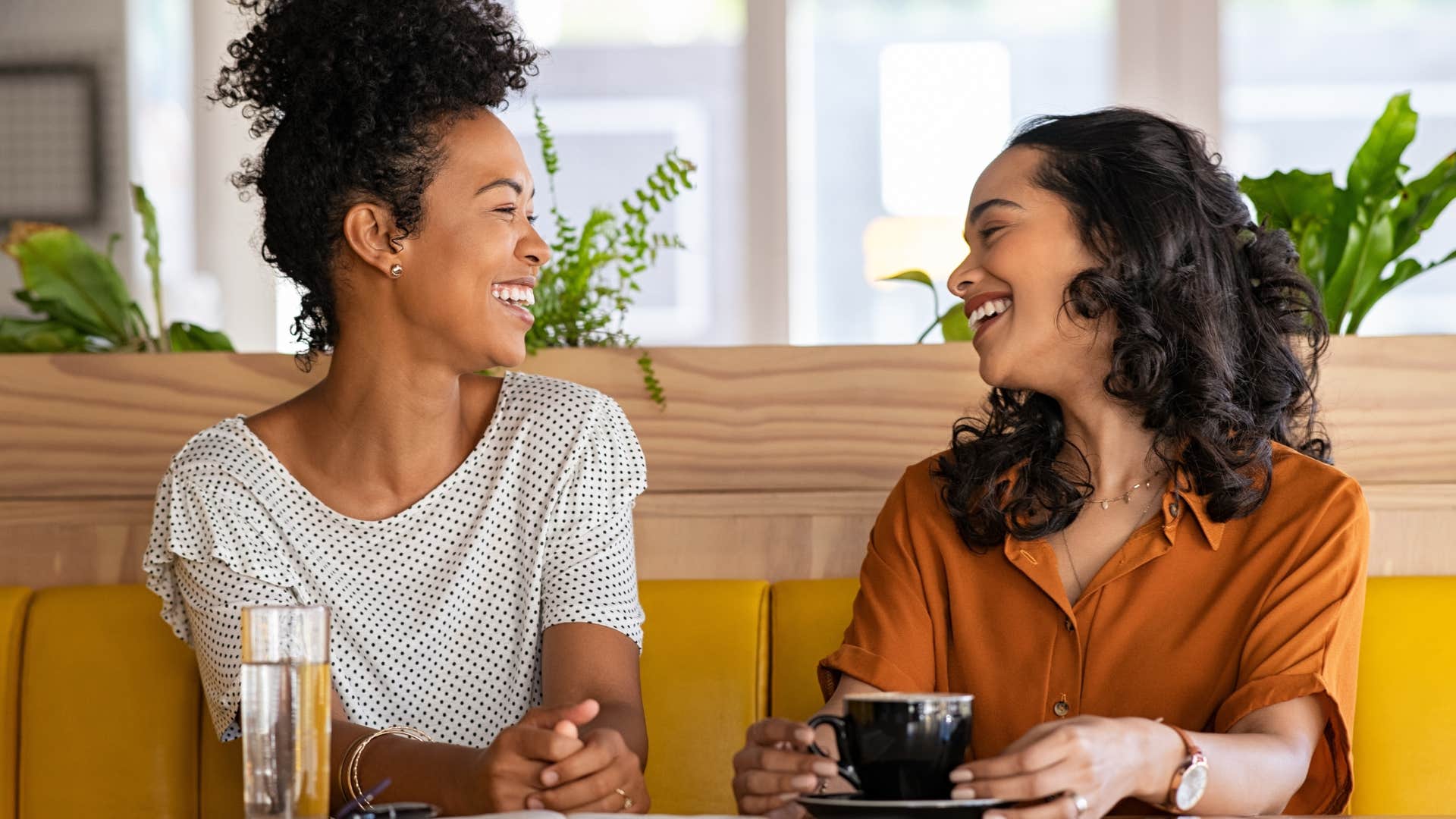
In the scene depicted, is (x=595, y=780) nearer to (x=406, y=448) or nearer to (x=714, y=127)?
(x=406, y=448)

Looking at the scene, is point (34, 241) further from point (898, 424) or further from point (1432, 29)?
point (1432, 29)

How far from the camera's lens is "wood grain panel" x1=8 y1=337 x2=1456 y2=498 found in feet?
5.97

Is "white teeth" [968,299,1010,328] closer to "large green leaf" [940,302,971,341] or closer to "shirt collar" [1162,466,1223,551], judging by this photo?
"shirt collar" [1162,466,1223,551]

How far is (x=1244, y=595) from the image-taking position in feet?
4.50

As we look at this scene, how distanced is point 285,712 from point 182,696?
2.91 feet

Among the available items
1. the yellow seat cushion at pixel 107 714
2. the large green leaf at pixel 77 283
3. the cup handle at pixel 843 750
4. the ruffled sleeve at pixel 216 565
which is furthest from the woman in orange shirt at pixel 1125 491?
the large green leaf at pixel 77 283

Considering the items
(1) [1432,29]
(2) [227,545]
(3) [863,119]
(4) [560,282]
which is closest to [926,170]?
(3) [863,119]

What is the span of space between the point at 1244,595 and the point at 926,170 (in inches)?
114

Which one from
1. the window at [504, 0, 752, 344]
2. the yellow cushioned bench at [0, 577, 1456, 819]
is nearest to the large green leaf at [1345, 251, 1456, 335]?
the yellow cushioned bench at [0, 577, 1456, 819]

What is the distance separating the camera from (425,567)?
1.58 m

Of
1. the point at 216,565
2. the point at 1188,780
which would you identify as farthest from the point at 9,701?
the point at 1188,780

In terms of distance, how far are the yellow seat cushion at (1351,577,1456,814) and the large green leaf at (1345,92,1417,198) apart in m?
0.51

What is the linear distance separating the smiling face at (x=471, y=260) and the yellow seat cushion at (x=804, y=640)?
0.42 m

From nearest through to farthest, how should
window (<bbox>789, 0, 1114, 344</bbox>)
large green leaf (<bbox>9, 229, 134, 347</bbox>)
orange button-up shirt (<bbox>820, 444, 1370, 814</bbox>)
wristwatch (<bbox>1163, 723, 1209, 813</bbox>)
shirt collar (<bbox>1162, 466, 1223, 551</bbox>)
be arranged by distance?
wristwatch (<bbox>1163, 723, 1209, 813</bbox>)
orange button-up shirt (<bbox>820, 444, 1370, 814</bbox>)
shirt collar (<bbox>1162, 466, 1223, 551</bbox>)
large green leaf (<bbox>9, 229, 134, 347</bbox>)
window (<bbox>789, 0, 1114, 344</bbox>)
